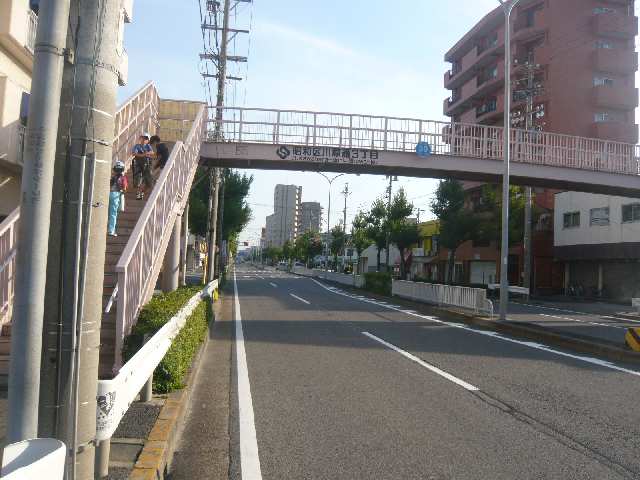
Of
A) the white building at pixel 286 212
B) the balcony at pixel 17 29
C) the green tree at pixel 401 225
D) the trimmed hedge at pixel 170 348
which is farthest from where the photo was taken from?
the white building at pixel 286 212

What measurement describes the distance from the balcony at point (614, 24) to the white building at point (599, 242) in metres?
14.4

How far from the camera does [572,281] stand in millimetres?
40375

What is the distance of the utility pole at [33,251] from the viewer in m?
2.93

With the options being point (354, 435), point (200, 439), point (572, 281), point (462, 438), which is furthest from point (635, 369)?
point (572, 281)

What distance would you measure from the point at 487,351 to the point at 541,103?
39285 mm

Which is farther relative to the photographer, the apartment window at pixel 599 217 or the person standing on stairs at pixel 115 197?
the apartment window at pixel 599 217

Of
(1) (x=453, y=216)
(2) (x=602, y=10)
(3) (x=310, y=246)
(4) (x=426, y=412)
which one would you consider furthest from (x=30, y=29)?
(3) (x=310, y=246)

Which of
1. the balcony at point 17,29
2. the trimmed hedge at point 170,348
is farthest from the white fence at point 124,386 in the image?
the balcony at point 17,29

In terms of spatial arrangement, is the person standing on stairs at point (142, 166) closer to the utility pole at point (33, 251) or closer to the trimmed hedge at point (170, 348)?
the trimmed hedge at point (170, 348)

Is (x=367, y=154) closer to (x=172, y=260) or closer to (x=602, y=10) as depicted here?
(x=172, y=260)

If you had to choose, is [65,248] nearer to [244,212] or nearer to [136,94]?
[136,94]

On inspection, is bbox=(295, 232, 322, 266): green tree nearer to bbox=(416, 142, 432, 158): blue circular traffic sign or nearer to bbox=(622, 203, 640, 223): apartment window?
bbox=(622, 203, 640, 223): apartment window

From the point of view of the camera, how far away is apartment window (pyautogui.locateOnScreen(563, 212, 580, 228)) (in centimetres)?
3862

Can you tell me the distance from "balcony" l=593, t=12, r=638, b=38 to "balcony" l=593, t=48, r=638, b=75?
135 centimetres
